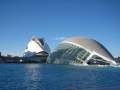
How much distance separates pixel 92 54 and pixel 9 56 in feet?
325

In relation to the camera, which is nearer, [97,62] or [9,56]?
[97,62]

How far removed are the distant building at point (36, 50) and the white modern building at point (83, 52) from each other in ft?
165

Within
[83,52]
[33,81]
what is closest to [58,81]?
[33,81]

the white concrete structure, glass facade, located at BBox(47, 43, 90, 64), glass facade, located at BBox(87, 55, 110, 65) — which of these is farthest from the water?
the white concrete structure

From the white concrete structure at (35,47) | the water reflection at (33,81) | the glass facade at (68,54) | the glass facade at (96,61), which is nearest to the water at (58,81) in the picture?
the water reflection at (33,81)

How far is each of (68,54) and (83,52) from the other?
27.6 ft

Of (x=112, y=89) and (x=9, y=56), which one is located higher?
(x=9, y=56)

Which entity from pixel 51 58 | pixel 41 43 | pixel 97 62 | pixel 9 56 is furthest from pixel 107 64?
pixel 9 56

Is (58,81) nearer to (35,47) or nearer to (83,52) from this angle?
(83,52)

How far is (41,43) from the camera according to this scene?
161 m

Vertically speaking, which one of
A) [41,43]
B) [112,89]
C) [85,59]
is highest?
[41,43]

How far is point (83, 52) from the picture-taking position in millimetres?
98375

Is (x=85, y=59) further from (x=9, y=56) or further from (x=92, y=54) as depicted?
(x=9, y=56)

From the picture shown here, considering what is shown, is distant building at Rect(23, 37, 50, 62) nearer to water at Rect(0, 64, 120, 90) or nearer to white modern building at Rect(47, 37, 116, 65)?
white modern building at Rect(47, 37, 116, 65)
